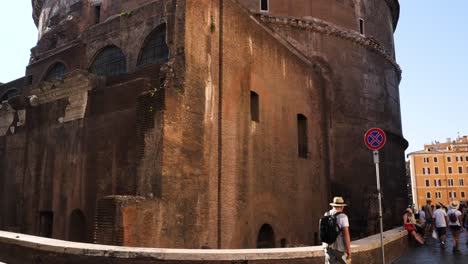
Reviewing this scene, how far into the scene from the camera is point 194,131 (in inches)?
392

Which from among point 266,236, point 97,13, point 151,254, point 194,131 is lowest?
point 266,236

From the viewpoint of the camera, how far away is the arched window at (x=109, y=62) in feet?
45.4

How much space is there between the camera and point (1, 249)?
27.2 feet

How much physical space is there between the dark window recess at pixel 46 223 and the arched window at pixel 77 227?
1270 mm

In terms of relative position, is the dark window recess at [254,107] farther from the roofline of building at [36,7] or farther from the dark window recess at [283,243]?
the roofline of building at [36,7]

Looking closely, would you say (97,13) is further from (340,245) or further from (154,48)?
(340,245)

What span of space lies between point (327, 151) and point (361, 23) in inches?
282

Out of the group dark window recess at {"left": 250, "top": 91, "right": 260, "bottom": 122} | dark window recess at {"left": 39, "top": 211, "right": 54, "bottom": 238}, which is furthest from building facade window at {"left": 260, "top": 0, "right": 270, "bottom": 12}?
dark window recess at {"left": 39, "top": 211, "right": 54, "bottom": 238}

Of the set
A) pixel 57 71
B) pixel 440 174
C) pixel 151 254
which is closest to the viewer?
pixel 151 254

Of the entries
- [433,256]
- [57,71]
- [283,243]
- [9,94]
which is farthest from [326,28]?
[9,94]

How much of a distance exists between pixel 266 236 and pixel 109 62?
283 inches

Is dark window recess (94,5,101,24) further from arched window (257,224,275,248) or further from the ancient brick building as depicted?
arched window (257,224,275,248)

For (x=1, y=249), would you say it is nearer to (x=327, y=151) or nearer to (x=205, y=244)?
(x=205, y=244)

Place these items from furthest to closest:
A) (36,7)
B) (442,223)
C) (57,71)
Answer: (36,7), (57,71), (442,223)
